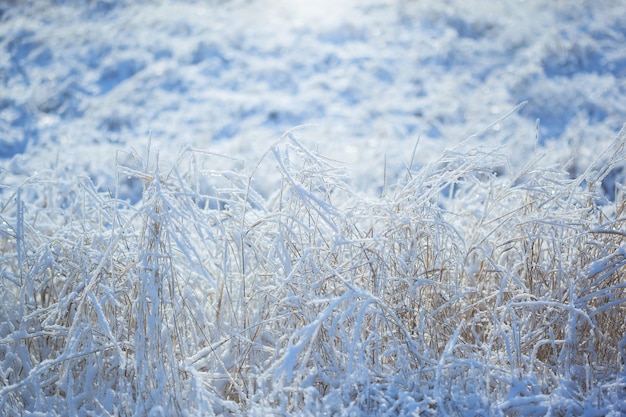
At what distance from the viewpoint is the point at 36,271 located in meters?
1.81

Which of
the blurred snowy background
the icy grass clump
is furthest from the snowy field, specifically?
the blurred snowy background

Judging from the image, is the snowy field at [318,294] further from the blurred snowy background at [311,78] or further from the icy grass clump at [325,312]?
the blurred snowy background at [311,78]

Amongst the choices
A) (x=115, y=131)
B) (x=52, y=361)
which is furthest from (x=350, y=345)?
(x=115, y=131)

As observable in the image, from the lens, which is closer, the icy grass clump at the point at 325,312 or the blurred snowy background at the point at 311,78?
the icy grass clump at the point at 325,312

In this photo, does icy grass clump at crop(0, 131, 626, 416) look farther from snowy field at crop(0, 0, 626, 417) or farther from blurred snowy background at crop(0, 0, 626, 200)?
blurred snowy background at crop(0, 0, 626, 200)

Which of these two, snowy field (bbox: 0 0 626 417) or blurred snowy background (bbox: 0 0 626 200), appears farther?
blurred snowy background (bbox: 0 0 626 200)

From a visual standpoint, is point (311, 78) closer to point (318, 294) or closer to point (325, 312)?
point (318, 294)

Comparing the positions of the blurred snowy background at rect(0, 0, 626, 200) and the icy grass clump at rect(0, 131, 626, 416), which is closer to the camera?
the icy grass clump at rect(0, 131, 626, 416)

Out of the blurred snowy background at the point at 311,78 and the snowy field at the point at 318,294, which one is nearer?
the snowy field at the point at 318,294

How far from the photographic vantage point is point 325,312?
149 cm

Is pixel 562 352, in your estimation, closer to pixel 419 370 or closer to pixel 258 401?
pixel 419 370

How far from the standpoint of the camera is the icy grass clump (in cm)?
158

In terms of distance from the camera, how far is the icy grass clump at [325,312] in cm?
158

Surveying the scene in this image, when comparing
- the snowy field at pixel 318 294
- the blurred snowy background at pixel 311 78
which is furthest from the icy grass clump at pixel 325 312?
the blurred snowy background at pixel 311 78
